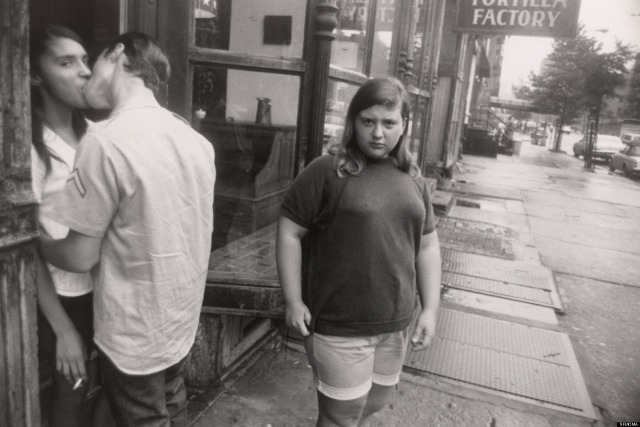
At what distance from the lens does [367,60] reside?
379 cm

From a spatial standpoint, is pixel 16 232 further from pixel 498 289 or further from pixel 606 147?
pixel 606 147

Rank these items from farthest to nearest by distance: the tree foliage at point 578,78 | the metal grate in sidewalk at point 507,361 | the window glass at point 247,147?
the tree foliage at point 578,78 < the metal grate in sidewalk at point 507,361 < the window glass at point 247,147

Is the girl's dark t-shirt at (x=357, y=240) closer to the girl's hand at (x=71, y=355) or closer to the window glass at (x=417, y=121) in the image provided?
the girl's hand at (x=71, y=355)

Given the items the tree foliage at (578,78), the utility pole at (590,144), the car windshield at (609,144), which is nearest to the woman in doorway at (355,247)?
the utility pole at (590,144)

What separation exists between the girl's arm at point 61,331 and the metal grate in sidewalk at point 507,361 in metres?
2.36

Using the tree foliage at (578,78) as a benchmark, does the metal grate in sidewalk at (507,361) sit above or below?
below

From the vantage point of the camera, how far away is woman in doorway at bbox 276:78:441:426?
6.24 feet

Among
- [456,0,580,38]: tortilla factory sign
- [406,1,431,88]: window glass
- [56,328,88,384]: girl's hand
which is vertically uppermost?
[456,0,580,38]: tortilla factory sign

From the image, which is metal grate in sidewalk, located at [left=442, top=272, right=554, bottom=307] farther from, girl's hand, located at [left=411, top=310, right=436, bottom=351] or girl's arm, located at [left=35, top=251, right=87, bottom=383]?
girl's arm, located at [left=35, top=251, right=87, bottom=383]

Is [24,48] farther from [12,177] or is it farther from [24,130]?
[12,177]

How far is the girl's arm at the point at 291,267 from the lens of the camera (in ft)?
6.48

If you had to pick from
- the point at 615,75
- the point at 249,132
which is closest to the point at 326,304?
the point at 249,132

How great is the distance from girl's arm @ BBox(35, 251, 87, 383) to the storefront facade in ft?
0.23

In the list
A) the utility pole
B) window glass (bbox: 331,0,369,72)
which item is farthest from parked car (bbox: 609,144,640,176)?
window glass (bbox: 331,0,369,72)
